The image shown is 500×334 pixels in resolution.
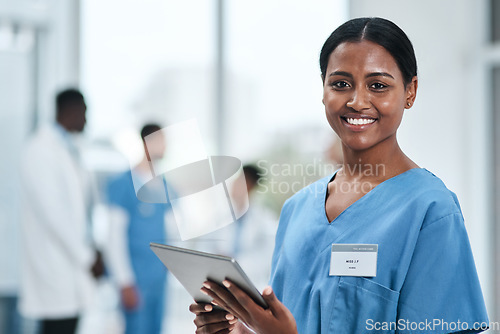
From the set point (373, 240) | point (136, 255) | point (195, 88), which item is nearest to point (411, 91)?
point (373, 240)

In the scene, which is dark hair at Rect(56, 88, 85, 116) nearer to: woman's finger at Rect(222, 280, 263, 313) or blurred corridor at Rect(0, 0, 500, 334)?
blurred corridor at Rect(0, 0, 500, 334)

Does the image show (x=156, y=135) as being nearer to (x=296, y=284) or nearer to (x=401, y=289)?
(x=296, y=284)

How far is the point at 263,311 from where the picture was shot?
74 centimetres

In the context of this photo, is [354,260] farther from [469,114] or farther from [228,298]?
[469,114]

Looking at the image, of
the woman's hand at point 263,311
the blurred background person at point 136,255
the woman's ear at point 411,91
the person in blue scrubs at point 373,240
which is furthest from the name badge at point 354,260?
the blurred background person at point 136,255

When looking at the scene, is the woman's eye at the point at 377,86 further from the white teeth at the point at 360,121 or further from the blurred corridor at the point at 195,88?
the blurred corridor at the point at 195,88

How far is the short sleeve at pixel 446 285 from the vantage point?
2.38 feet

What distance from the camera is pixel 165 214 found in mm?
2656

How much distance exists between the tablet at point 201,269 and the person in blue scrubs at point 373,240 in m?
0.01

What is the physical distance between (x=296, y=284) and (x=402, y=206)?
0.21 metres

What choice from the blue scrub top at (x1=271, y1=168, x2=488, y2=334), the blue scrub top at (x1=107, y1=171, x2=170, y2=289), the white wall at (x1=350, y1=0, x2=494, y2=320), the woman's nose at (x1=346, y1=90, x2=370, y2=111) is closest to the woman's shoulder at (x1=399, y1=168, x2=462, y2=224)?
the blue scrub top at (x1=271, y1=168, x2=488, y2=334)

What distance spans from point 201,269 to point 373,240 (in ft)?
0.81

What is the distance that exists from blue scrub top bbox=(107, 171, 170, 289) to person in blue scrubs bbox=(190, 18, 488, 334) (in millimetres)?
1722

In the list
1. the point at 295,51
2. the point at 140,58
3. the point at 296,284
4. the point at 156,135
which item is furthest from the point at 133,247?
the point at 296,284
